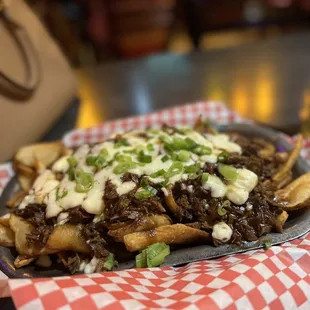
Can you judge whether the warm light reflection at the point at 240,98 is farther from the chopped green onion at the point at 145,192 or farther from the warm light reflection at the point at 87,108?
the chopped green onion at the point at 145,192

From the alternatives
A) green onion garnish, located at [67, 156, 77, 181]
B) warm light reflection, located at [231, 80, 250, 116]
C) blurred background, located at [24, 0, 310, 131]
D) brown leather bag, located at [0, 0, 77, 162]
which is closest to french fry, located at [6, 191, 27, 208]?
green onion garnish, located at [67, 156, 77, 181]

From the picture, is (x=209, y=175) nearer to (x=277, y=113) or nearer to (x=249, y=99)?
(x=277, y=113)

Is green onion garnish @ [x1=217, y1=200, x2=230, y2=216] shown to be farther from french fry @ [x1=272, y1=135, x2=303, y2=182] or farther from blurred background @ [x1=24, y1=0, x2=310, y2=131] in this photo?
blurred background @ [x1=24, y1=0, x2=310, y2=131]

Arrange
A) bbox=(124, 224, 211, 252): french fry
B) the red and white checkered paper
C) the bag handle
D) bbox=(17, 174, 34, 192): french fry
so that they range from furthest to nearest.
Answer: the bag handle
bbox=(17, 174, 34, 192): french fry
bbox=(124, 224, 211, 252): french fry
the red and white checkered paper

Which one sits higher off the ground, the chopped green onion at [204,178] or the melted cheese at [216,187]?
the chopped green onion at [204,178]

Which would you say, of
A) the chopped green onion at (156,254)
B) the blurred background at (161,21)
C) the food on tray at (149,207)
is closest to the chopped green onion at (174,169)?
the food on tray at (149,207)

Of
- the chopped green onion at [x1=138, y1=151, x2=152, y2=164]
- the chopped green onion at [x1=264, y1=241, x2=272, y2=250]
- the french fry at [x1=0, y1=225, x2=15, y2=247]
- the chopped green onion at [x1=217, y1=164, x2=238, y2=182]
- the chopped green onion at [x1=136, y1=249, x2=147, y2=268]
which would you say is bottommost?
the chopped green onion at [x1=264, y1=241, x2=272, y2=250]

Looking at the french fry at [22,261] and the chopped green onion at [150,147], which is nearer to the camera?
the french fry at [22,261]
